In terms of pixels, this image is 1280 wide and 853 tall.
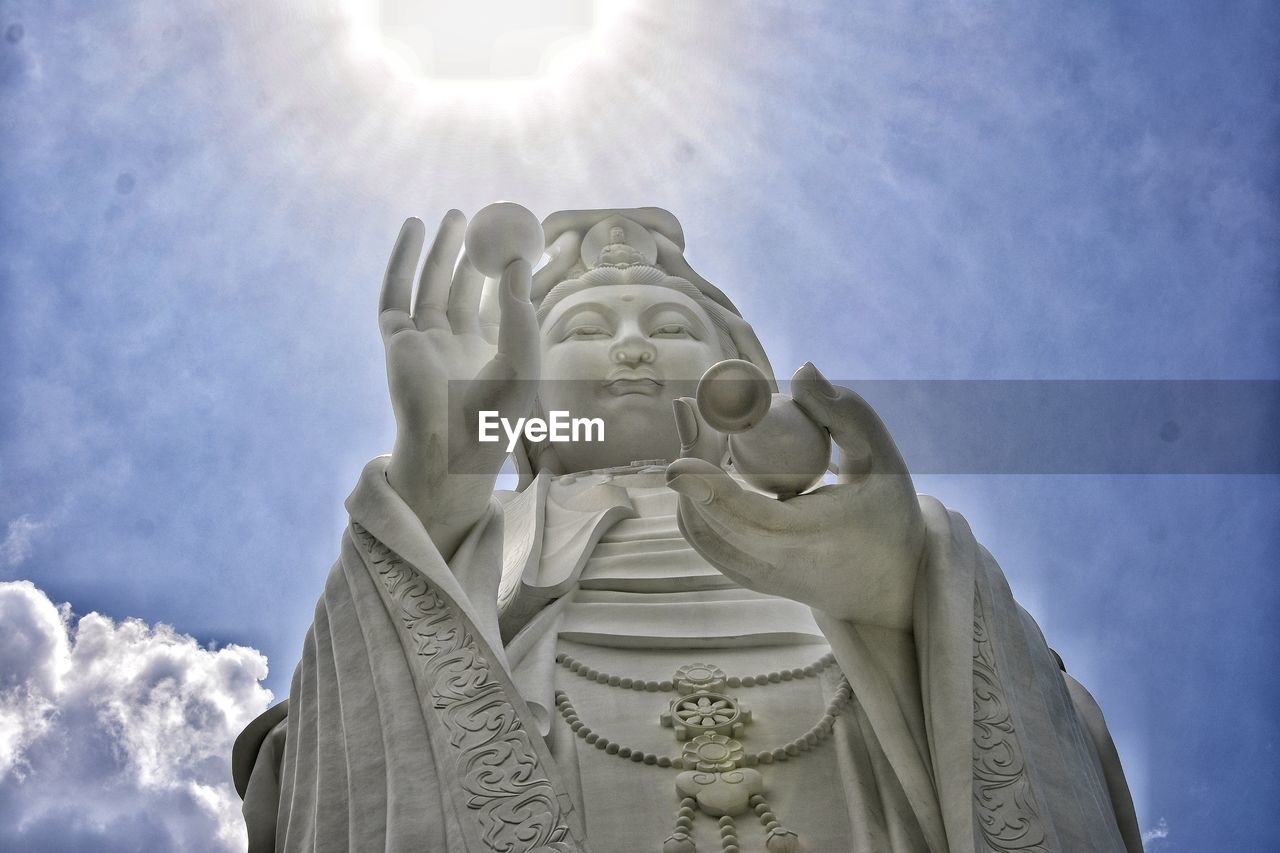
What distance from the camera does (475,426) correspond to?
14.9 feet

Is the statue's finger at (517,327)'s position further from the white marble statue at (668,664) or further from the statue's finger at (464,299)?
the statue's finger at (464,299)

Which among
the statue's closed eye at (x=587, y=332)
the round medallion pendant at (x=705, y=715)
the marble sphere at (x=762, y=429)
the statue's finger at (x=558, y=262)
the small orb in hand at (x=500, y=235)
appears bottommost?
the round medallion pendant at (x=705, y=715)

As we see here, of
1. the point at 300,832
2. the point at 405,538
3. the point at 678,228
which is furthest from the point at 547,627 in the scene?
the point at 678,228

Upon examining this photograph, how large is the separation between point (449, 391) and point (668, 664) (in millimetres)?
1155

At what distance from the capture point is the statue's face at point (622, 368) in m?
6.76

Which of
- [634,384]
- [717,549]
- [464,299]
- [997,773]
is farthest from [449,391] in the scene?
[634,384]

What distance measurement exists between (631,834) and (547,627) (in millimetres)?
998

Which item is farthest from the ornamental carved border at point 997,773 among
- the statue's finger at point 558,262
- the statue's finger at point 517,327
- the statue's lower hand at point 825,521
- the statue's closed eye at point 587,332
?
the statue's finger at point 558,262

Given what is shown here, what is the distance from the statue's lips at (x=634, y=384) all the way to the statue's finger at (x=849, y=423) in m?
2.65

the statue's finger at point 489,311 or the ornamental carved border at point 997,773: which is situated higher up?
the statue's finger at point 489,311

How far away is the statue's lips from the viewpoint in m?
6.77

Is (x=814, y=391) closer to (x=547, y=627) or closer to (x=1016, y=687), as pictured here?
(x=1016, y=687)

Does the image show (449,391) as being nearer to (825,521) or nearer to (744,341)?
(825,521)

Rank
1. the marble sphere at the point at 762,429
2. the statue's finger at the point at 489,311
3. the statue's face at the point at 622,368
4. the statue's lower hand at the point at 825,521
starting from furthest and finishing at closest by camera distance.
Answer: the statue's face at the point at 622,368 → the statue's finger at the point at 489,311 → the statue's lower hand at the point at 825,521 → the marble sphere at the point at 762,429
